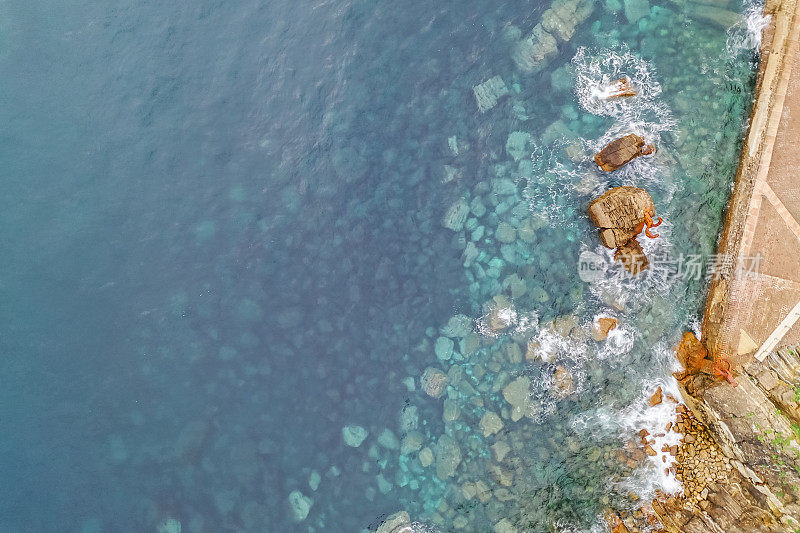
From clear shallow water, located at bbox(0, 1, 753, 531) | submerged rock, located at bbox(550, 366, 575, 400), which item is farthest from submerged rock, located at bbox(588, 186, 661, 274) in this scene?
submerged rock, located at bbox(550, 366, 575, 400)

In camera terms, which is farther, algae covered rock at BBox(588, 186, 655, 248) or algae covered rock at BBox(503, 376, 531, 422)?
algae covered rock at BBox(503, 376, 531, 422)

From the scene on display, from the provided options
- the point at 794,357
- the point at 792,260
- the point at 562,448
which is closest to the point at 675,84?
the point at 792,260

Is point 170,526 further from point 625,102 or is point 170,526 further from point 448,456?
point 625,102

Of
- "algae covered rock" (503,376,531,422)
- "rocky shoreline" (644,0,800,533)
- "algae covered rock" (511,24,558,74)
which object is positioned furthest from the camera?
"algae covered rock" (511,24,558,74)

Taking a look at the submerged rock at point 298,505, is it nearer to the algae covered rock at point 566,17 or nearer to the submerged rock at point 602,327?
the submerged rock at point 602,327

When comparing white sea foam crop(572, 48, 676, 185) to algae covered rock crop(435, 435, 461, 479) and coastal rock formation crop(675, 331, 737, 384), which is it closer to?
coastal rock formation crop(675, 331, 737, 384)

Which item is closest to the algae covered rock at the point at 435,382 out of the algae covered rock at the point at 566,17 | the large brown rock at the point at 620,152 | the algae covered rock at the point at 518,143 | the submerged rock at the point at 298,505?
the submerged rock at the point at 298,505
